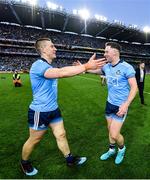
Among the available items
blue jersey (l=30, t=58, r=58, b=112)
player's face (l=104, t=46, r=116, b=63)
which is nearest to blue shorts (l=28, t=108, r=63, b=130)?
blue jersey (l=30, t=58, r=58, b=112)

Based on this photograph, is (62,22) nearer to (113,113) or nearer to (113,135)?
(113,113)

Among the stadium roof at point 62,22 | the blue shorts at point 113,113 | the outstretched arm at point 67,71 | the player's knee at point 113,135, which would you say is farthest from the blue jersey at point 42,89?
the stadium roof at point 62,22

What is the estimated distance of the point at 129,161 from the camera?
4918 mm

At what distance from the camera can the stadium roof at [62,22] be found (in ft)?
157

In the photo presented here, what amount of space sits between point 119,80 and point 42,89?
148 cm

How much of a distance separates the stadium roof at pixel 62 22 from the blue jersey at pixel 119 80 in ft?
148

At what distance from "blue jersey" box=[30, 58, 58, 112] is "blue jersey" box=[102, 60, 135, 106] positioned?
1.17 meters

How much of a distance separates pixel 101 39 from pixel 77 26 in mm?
12254

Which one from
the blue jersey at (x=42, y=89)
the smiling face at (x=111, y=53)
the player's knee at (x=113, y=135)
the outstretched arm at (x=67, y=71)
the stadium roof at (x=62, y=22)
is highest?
the stadium roof at (x=62, y=22)

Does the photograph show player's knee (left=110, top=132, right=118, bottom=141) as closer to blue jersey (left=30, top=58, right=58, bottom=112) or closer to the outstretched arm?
blue jersey (left=30, top=58, right=58, bottom=112)

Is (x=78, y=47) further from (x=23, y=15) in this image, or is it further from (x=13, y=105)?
(x=13, y=105)

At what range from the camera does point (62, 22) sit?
55.7 m

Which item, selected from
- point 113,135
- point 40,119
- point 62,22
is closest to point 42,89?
point 40,119

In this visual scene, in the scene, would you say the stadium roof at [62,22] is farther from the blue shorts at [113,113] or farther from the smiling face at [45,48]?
the blue shorts at [113,113]
